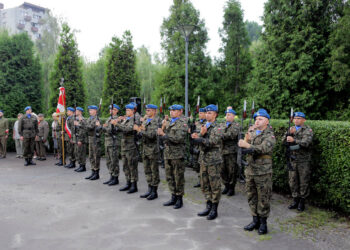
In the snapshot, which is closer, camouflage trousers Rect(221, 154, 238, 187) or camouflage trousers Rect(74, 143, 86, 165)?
camouflage trousers Rect(221, 154, 238, 187)

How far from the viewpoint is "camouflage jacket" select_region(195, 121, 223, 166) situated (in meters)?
5.34

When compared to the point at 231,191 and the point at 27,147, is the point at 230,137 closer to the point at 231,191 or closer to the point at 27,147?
the point at 231,191

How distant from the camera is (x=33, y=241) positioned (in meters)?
4.54

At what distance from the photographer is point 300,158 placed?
5.86 m

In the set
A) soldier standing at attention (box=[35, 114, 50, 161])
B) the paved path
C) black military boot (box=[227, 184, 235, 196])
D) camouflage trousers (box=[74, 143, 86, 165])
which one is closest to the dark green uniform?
soldier standing at attention (box=[35, 114, 50, 161])

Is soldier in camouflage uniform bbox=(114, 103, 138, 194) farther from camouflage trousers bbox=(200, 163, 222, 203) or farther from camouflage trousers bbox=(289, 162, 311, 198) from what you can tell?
camouflage trousers bbox=(289, 162, 311, 198)

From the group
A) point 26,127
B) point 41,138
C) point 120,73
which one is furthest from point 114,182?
point 120,73

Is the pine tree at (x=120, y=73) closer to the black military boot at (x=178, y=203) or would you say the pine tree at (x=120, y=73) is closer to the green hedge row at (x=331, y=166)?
the black military boot at (x=178, y=203)

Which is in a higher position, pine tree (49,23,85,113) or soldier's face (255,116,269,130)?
pine tree (49,23,85,113)

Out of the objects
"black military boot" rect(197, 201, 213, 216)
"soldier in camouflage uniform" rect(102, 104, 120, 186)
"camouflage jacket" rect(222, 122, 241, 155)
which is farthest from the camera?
"soldier in camouflage uniform" rect(102, 104, 120, 186)

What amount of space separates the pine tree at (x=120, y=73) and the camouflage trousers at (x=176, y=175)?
36.9ft

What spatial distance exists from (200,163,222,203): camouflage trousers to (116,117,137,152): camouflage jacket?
7.92 feet

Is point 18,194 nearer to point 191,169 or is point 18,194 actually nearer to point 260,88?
point 191,169

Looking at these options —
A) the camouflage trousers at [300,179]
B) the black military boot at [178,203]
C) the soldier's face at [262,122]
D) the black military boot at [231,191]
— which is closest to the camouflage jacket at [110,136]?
the black military boot at [178,203]
